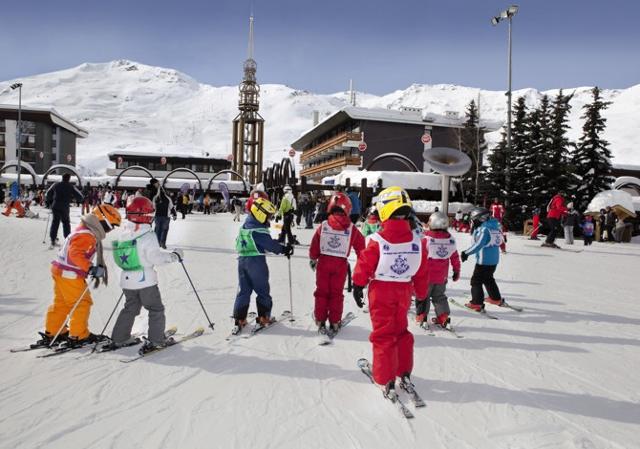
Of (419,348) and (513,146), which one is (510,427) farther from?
(513,146)

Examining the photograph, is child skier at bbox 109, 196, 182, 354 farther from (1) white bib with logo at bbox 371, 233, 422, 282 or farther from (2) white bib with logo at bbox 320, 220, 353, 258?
(1) white bib with logo at bbox 371, 233, 422, 282

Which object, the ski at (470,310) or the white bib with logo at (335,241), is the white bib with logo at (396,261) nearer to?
the white bib with logo at (335,241)

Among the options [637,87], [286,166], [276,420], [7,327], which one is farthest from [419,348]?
[637,87]

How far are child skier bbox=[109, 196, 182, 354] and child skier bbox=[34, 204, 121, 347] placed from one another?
11.1 inches

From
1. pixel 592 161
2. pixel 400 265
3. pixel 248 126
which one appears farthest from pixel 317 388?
pixel 248 126

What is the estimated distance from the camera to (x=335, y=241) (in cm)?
470

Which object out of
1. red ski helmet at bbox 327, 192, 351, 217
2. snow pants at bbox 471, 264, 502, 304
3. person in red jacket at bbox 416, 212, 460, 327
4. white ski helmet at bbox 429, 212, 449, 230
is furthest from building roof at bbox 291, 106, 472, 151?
red ski helmet at bbox 327, 192, 351, 217

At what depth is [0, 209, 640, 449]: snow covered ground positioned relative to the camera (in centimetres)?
277

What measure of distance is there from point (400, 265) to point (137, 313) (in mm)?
2563

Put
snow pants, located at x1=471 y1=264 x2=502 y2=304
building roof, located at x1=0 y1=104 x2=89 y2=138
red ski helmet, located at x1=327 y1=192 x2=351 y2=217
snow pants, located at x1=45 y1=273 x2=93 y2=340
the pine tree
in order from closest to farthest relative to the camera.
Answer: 1. snow pants, located at x1=45 y1=273 x2=93 y2=340
2. red ski helmet, located at x1=327 y1=192 x2=351 y2=217
3. snow pants, located at x1=471 y1=264 x2=502 y2=304
4. the pine tree
5. building roof, located at x1=0 y1=104 x2=89 y2=138

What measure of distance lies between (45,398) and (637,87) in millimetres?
208263

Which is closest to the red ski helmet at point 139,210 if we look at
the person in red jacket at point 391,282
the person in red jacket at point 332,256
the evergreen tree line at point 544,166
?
the person in red jacket at point 332,256

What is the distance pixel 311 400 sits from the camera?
323cm

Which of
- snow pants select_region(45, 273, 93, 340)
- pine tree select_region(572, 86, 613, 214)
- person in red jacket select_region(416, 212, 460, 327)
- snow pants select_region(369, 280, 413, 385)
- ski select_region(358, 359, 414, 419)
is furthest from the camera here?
pine tree select_region(572, 86, 613, 214)
